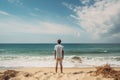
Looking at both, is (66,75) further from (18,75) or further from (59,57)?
(18,75)

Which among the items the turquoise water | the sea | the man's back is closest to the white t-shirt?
the man's back

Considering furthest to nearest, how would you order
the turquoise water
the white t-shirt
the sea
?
1. the turquoise water
2. the sea
3. the white t-shirt

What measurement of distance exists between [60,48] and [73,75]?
1711 millimetres

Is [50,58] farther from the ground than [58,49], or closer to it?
closer to it

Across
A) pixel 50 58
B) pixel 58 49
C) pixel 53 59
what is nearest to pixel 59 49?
pixel 58 49

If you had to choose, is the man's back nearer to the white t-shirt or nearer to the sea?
the white t-shirt

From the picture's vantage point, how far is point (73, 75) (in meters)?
8.73

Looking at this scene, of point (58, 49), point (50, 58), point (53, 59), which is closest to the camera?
point (58, 49)

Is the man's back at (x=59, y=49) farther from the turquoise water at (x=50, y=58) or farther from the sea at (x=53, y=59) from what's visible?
the turquoise water at (x=50, y=58)

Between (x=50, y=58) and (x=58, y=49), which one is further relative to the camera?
(x=50, y=58)

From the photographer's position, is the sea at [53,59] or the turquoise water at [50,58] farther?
the turquoise water at [50,58]

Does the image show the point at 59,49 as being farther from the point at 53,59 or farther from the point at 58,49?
the point at 53,59

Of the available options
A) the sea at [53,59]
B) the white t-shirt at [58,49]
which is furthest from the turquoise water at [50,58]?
the white t-shirt at [58,49]

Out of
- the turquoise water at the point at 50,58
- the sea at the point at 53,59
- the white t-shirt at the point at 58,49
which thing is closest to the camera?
the white t-shirt at the point at 58,49
